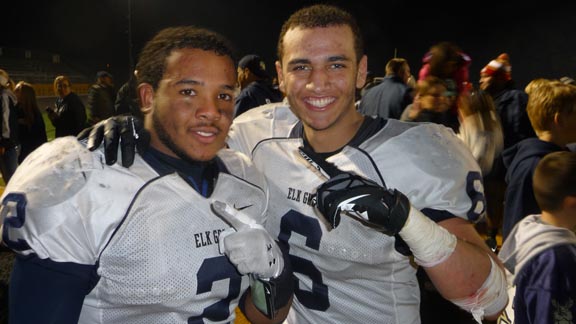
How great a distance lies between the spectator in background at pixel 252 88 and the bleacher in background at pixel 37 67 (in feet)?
74.7

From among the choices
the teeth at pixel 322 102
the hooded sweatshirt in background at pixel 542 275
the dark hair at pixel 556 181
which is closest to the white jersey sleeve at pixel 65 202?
the teeth at pixel 322 102

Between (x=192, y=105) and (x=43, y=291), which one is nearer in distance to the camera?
(x=43, y=291)

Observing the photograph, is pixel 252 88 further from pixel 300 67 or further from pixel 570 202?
pixel 570 202

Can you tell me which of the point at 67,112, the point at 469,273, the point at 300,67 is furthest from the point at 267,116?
the point at 67,112

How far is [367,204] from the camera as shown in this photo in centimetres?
146

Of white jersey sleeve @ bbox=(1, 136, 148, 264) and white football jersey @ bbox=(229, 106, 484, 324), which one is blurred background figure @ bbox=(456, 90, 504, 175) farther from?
white jersey sleeve @ bbox=(1, 136, 148, 264)

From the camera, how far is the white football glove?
59.1 inches

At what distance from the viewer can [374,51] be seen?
24.2 metres

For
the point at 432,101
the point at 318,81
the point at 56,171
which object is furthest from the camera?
the point at 432,101

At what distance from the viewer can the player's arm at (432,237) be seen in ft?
4.83

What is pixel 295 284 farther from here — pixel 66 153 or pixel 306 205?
pixel 66 153

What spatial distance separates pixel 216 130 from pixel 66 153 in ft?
1.70

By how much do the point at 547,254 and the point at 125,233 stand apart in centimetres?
197

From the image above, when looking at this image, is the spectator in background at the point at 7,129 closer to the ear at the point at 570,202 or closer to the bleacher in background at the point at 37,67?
the ear at the point at 570,202
